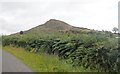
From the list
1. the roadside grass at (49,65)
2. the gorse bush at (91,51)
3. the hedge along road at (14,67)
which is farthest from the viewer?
the roadside grass at (49,65)

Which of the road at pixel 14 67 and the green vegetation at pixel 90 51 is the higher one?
the green vegetation at pixel 90 51

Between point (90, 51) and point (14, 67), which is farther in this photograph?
point (14, 67)

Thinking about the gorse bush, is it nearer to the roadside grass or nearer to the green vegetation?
the green vegetation

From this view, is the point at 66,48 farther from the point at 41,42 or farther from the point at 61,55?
the point at 41,42

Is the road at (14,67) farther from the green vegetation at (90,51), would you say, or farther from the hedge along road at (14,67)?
the green vegetation at (90,51)

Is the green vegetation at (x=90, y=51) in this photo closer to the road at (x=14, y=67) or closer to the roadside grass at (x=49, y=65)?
the roadside grass at (x=49, y=65)

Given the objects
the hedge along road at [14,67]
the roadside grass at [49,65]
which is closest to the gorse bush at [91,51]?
the roadside grass at [49,65]

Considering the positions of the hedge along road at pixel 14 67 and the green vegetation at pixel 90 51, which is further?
the hedge along road at pixel 14 67

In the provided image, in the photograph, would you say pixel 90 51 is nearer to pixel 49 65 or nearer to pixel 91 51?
pixel 91 51

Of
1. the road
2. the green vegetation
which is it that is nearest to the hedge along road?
the road

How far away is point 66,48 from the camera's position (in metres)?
18.3

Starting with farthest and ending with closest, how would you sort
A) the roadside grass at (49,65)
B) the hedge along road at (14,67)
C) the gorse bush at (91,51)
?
the roadside grass at (49,65), the hedge along road at (14,67), the gorse bush at (91,51)


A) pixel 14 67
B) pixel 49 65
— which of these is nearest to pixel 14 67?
pixel 14 67

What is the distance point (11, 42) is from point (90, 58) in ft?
79.3
